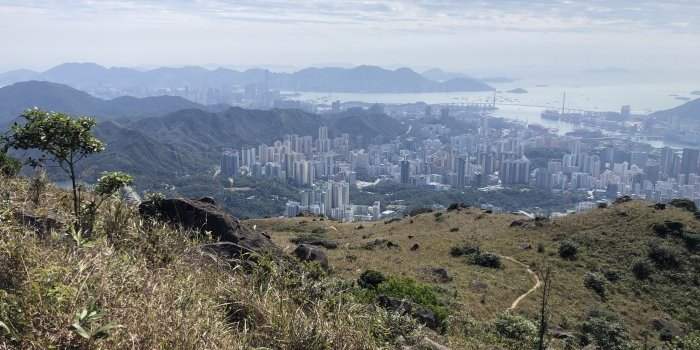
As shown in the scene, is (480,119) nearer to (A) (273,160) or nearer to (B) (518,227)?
(A) (273,160)

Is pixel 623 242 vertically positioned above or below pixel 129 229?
below

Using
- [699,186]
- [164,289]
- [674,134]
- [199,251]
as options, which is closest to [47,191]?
[199,251]

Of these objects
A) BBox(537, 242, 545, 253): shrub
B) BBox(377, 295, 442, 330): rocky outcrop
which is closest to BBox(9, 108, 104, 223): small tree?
BBox(377, 295, 442, 330): rocky outcrop

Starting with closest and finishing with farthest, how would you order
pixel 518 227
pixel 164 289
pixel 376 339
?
1. pixel 164 289
2. pixel 376 339
3. pixel 518 227

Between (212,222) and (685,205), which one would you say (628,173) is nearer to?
(685,205)

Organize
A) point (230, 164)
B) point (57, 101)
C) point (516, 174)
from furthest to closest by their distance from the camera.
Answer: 1. point (57, 101)
2. point (230, 164)
3. point (516, 174)

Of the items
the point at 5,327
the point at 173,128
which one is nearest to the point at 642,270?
the point at 5,327

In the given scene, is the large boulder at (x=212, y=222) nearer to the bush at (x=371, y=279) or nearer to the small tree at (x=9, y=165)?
the small tree at (x=9, y=165)

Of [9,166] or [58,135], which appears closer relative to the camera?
[58,135]
